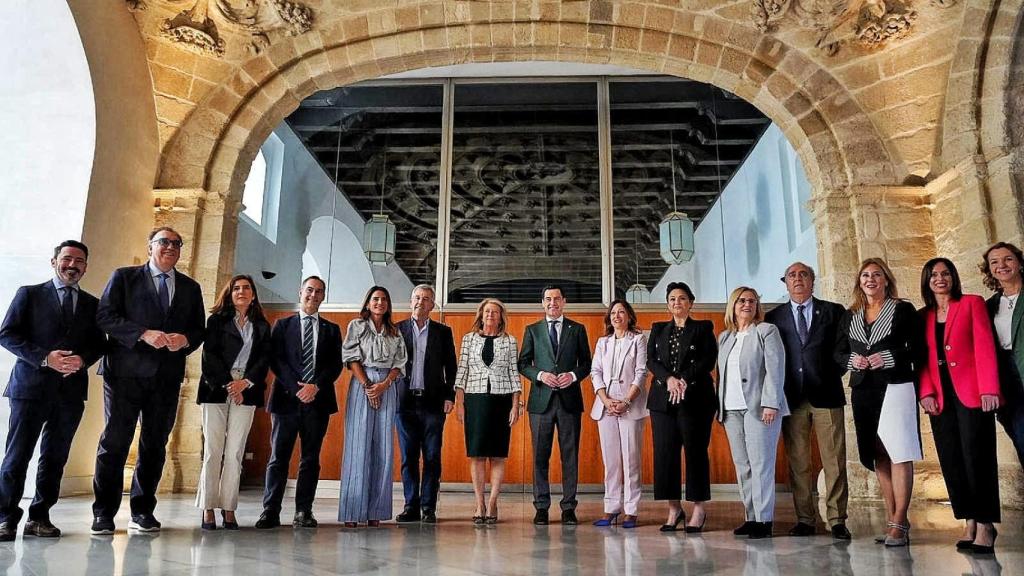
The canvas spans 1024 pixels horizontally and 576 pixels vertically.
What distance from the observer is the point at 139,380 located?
3.22m

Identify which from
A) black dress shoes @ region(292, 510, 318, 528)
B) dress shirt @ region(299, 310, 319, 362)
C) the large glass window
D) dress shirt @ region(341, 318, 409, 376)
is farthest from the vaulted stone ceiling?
black dress shoes @ region(292, 510, 318, 528)

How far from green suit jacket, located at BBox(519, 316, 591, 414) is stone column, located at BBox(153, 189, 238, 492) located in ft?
9.57

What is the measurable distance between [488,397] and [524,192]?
3907 millimetres

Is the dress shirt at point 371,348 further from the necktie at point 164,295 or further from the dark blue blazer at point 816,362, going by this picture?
the dark blue blazer at point 816,362

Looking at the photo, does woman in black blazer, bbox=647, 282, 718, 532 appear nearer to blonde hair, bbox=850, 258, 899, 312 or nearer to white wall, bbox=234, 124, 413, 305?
blonde hair, bbox=850, 258, 899, 312

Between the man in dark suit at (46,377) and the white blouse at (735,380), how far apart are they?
10.1 ft

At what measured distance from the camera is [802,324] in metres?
3.53

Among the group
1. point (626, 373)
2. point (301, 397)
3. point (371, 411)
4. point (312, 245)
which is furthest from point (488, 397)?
point (312, 245)

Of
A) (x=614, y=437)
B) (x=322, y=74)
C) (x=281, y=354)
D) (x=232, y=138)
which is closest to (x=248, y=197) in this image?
(x=232, y=138)

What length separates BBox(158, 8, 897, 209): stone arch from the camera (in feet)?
18.7

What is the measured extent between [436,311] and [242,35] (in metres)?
3.08

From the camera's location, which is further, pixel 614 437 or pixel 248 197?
pixel 248 197

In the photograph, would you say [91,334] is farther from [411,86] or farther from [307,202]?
[411,86]

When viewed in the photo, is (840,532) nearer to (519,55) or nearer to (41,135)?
(519,55)
